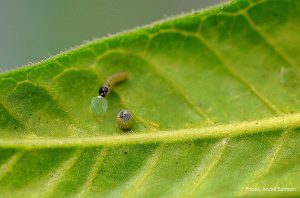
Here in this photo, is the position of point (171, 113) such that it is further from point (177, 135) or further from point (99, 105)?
point (99, 105)

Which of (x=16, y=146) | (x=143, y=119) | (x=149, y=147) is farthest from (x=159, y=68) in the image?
(x=16, y=146)

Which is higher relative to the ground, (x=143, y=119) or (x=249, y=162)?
(x=143, y=119)

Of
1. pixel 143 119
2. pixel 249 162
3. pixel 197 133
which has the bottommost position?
pixel 249 162

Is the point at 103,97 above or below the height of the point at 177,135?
above

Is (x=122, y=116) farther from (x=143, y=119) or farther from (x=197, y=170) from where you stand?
(x=197, y=170)

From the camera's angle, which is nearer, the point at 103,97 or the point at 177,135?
the point at 177,135

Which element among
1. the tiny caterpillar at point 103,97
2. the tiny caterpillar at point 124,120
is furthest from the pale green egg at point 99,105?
the tiny caterpillar at point 124,120

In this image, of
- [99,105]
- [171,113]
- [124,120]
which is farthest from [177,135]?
[99,105]

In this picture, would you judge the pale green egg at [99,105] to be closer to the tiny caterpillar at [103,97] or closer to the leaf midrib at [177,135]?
the tiny caterpillar at [103,97]
